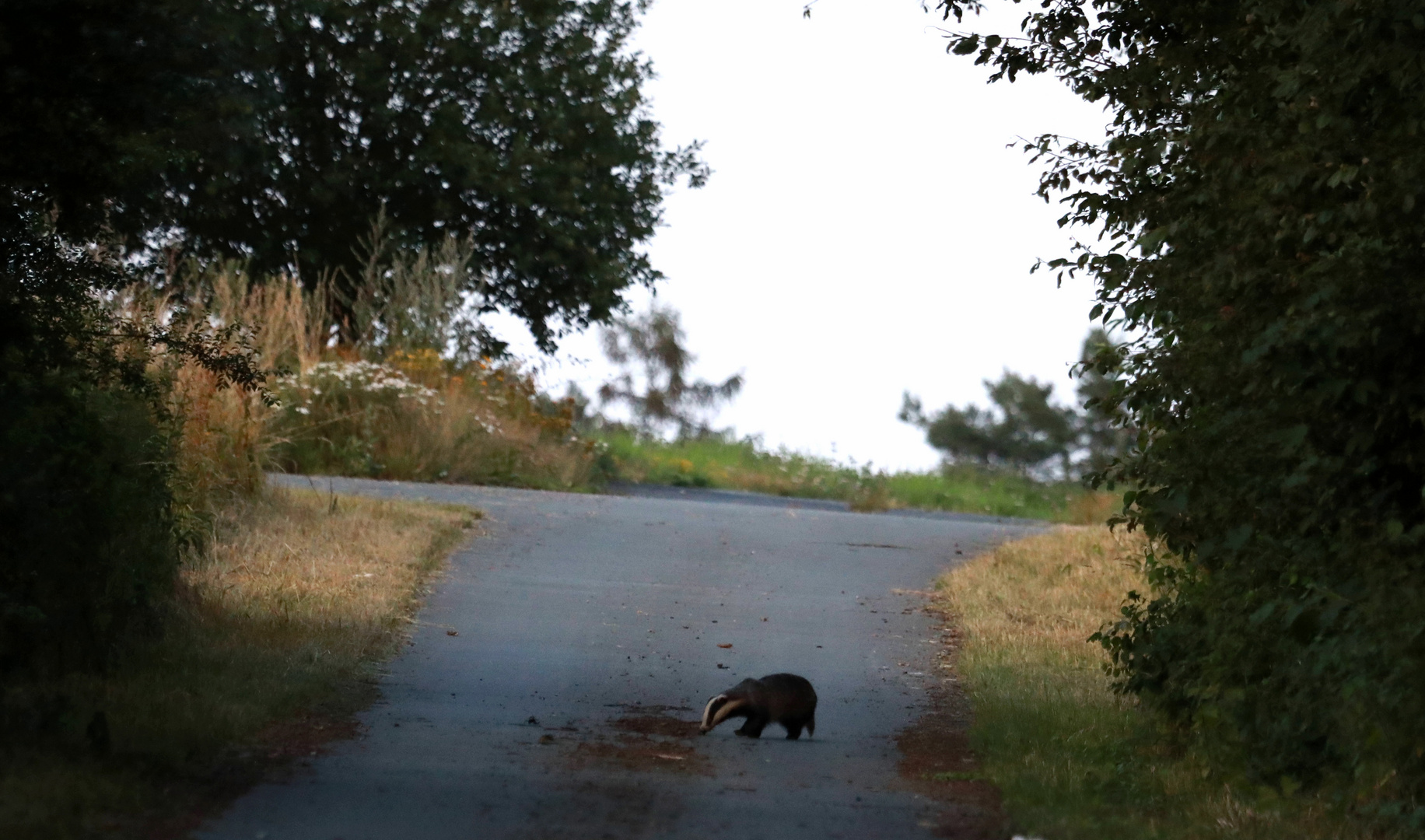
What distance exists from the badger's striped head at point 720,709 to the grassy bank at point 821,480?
14551 mm

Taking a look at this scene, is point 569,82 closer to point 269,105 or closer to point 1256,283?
point 269,105

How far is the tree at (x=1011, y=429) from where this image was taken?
51531 mm

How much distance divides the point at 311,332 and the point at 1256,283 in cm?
1361

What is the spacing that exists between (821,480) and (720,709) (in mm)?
18601

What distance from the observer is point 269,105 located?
2500 centimetres

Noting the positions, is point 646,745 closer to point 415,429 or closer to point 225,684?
point 225,684

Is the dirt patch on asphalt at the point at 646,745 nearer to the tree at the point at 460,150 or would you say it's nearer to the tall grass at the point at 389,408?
the tall grass at the point at 389,408

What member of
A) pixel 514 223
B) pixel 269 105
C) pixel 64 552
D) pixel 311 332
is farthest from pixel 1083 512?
pixel 64 552

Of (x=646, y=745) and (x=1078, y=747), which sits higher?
(x=1078, y=747)

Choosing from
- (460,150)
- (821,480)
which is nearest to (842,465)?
(821,480)

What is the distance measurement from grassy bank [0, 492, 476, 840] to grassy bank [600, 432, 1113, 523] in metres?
11.6

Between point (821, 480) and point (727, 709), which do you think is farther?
point (821, 480)

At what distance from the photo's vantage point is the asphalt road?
220 inches

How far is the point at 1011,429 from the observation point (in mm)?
52875
